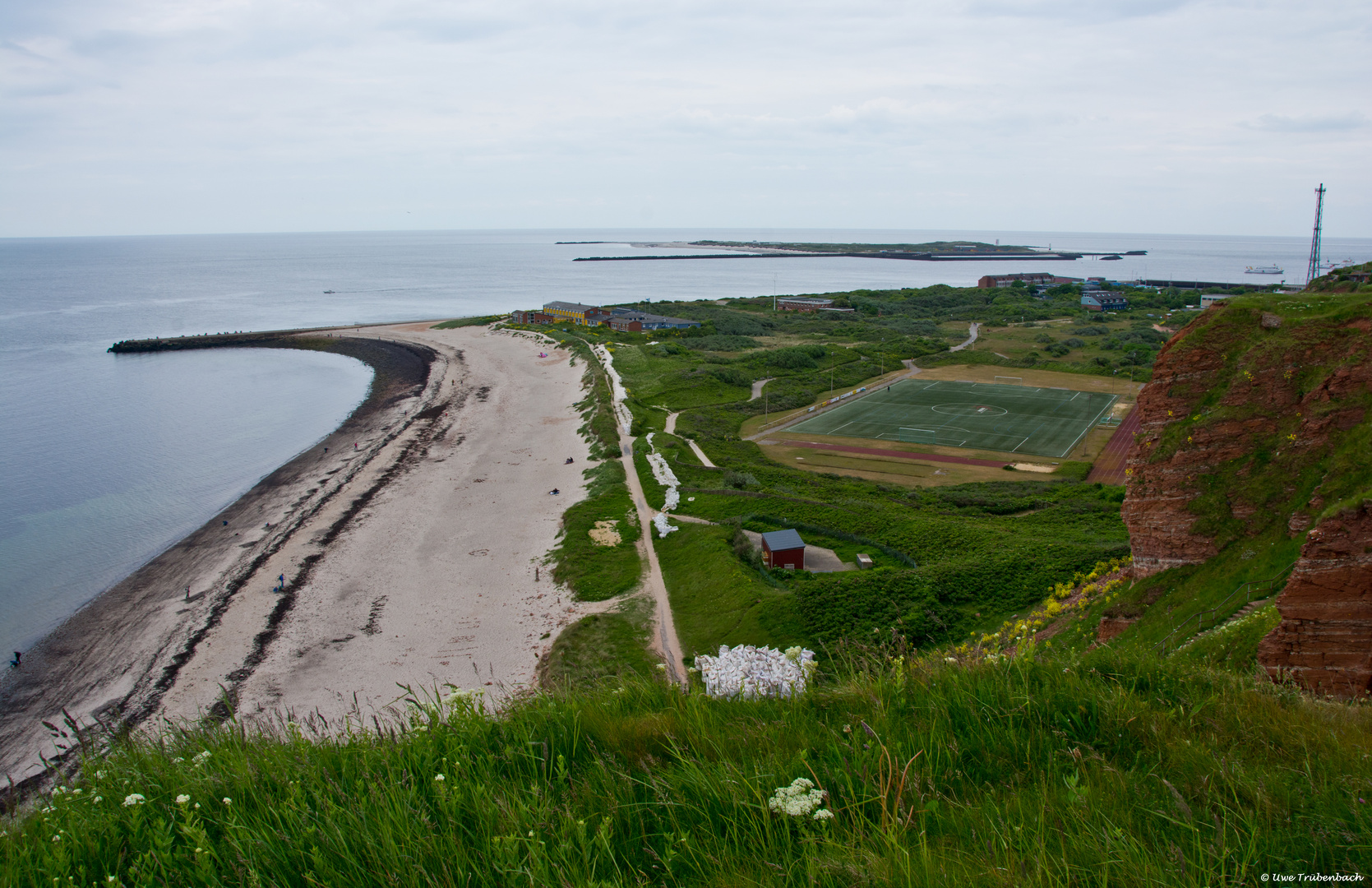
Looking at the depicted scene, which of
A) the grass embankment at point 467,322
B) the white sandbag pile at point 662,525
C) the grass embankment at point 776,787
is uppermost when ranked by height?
the grass embankment at point 467,322

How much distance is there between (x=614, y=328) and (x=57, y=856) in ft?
334

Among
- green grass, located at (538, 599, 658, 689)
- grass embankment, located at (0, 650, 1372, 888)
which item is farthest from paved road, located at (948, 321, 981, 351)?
grass embankment, located at (0, 650, 1372, 888)

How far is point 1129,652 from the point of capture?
21.1 feet

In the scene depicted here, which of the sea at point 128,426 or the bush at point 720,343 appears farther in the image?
the bush at point 720,343

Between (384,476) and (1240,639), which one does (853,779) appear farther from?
(384,476)

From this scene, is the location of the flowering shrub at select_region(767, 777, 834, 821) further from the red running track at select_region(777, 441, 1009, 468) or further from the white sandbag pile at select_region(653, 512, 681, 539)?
the red running track at select_region(777, 441, 1009, 468)

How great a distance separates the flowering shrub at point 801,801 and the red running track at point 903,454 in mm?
45747

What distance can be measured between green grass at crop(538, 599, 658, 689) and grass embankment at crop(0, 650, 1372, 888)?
→ 16.8 meters

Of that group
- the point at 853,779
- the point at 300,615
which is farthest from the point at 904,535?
the point at 853,779

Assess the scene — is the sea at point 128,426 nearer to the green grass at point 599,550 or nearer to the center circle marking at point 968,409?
the green grass at point 599,550

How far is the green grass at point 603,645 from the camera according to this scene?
22.5 meters

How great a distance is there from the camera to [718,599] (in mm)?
25906

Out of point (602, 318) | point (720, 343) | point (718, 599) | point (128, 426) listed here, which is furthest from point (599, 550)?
point (602, 318)

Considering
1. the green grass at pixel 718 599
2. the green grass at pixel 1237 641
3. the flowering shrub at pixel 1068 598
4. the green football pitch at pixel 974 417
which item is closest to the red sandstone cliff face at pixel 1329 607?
the green grass at pixel 1237 641
